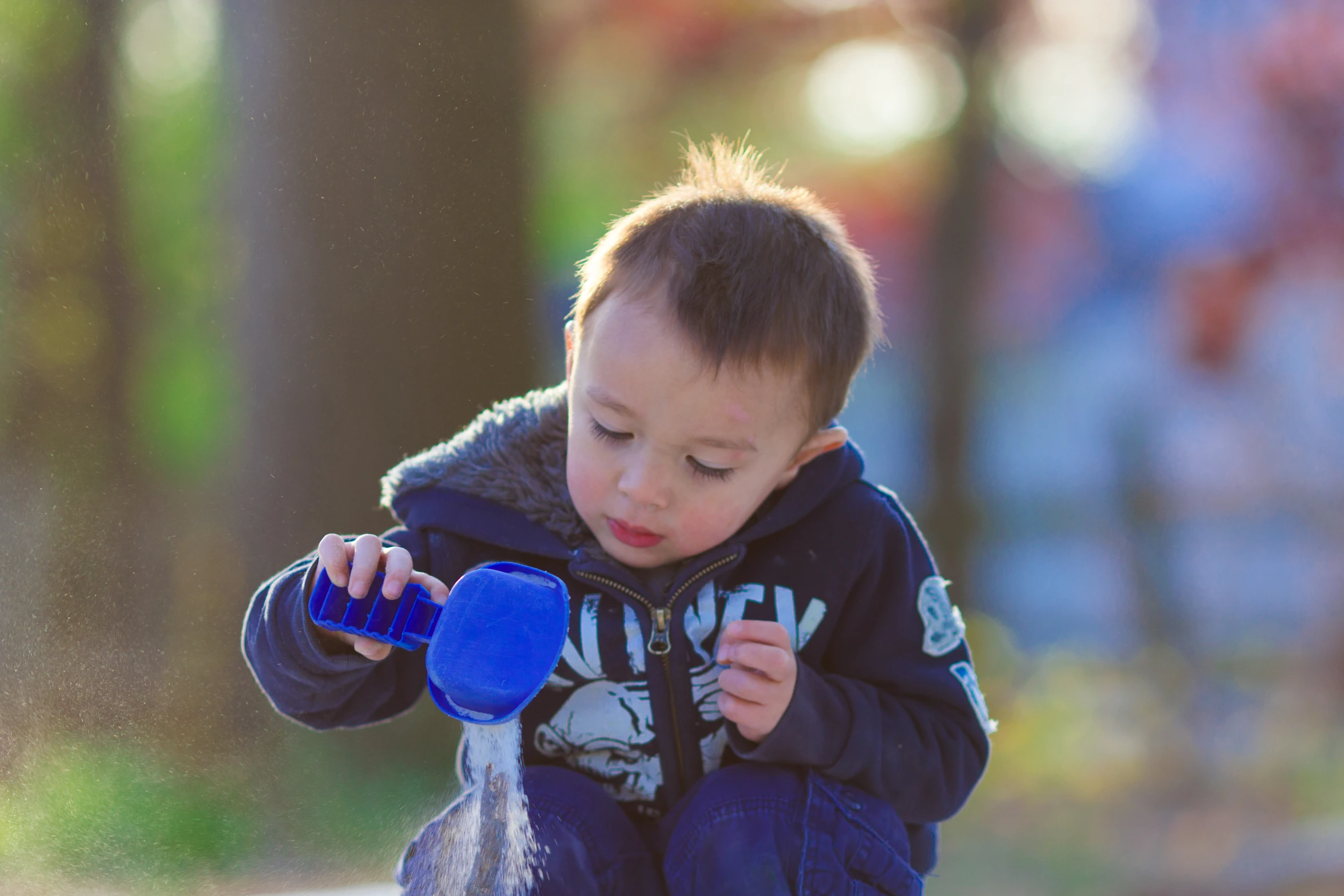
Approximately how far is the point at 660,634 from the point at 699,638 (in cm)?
5

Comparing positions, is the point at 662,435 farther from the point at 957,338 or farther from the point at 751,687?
the point at 957,338

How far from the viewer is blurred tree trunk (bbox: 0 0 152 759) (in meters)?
1.45

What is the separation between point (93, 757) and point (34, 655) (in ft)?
0.54

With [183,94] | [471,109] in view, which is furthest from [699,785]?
[183,94]

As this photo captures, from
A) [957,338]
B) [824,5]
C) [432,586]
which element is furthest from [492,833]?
[824,5]

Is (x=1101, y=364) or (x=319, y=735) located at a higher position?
A: (x=1101, y=364)

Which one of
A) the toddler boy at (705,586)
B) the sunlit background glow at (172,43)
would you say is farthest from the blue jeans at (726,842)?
the sunlit background glow at (172,43)

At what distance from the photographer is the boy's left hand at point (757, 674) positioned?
1.16m

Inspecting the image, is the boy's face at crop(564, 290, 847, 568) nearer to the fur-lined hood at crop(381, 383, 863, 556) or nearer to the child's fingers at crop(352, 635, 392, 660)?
the fur-lined hood at crop(381, 383, 863, 556)

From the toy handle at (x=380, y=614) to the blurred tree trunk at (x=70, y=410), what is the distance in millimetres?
544

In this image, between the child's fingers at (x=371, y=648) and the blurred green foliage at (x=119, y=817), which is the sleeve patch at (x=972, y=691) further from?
the blurred green foliage at (x=119, y=817)

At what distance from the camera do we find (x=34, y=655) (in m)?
1.42

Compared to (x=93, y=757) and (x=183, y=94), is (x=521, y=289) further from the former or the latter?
(x=93, y=757)

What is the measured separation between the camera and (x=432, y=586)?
3.62 ft
